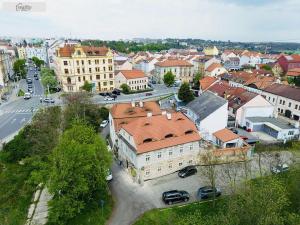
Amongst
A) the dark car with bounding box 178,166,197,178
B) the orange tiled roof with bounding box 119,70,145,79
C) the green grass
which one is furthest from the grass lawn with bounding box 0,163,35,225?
the orange tiled roof with bounding box 119,70,145,79

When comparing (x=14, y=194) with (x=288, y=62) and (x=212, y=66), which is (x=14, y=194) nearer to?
(x=212, y=66)

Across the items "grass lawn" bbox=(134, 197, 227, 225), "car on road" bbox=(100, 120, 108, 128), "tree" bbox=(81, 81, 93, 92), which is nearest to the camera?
"grass lawn" bbox=(134, 197, 227, 225)

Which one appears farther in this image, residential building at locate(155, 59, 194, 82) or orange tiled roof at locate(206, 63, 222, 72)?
residential building at locate(155, 59, 194, 82)

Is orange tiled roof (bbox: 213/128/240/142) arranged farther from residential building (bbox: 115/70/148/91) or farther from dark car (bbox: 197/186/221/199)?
residential building (bbox: 115/70/148/91)

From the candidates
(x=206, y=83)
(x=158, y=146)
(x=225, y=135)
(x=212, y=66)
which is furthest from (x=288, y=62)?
(x=158, y=146)

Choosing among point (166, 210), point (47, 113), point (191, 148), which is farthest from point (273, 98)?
point (47, 113)

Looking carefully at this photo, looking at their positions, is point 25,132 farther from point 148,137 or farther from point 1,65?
point 1,65

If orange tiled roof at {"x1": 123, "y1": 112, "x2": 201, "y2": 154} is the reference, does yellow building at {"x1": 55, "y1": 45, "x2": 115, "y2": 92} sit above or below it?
above
